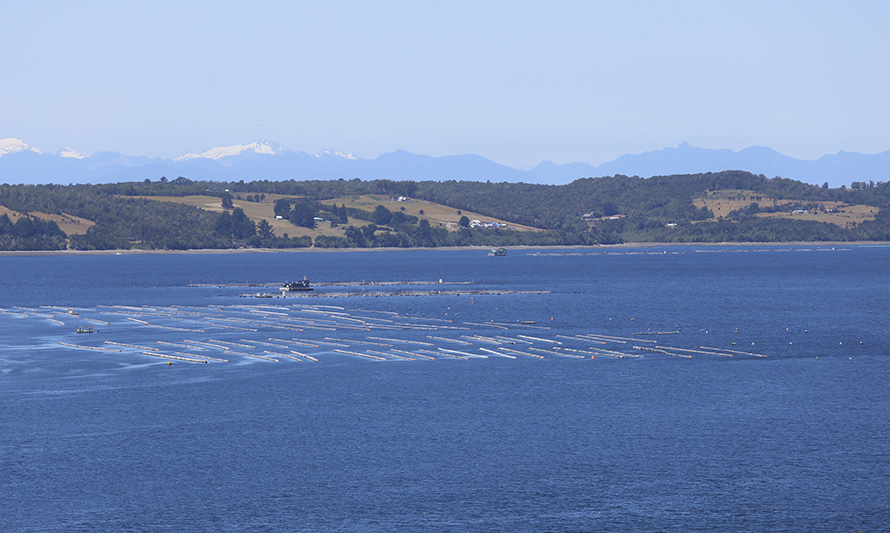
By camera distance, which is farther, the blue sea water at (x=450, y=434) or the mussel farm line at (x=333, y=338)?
the mussel farm line at (x=333, y=338)

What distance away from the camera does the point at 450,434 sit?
77812mm

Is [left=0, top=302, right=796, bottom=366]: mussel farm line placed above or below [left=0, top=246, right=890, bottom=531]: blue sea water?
above

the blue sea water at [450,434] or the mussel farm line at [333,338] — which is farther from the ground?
the mussel farm line at [333,338]

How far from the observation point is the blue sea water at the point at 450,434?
197ft

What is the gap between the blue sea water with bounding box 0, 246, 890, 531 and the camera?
197ft

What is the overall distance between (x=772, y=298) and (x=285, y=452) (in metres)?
148

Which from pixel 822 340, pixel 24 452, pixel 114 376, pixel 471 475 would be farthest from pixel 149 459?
pixel 822 340

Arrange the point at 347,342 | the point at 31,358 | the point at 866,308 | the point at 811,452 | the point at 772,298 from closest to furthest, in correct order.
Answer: the point at 811,452, the point at 31,358, the point at 347,342, the point at 866,308, the point at 772,298

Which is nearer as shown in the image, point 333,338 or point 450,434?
point 450,434

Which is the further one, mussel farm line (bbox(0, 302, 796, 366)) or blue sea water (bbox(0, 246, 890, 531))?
mussel farm line (bbox(0, 302, 796, 366))

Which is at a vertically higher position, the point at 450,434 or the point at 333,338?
the point at 333,338

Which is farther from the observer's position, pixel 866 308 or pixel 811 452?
pixel 866 308

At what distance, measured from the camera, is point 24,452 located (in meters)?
72.2

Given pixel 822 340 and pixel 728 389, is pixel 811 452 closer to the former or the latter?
pixel 728 389
